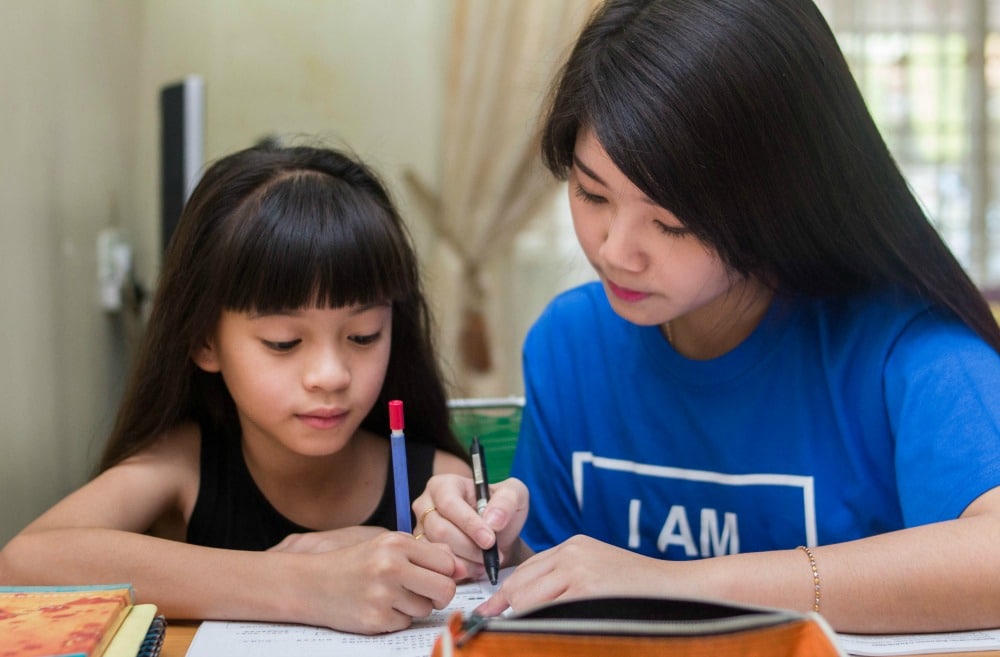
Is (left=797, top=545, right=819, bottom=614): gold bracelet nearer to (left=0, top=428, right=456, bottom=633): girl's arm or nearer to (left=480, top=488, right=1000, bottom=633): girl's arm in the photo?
(left=480, top=488, right=1000, bottom=633): girl's arm


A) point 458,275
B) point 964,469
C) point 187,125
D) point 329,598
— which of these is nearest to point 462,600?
point 329,598

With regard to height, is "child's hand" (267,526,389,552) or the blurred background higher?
the blurred background

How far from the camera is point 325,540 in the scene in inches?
39.3

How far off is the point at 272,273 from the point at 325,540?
306 millimetres

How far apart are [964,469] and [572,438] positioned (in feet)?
1.62

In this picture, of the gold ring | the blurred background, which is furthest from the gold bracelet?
the blurred background

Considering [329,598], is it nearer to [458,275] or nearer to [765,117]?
[765,117]

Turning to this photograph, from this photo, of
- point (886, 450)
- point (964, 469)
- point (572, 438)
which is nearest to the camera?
point (964, 469)

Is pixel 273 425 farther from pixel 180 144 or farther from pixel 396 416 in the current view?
pixel 180 144

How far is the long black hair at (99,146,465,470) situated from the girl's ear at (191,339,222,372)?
10 mm

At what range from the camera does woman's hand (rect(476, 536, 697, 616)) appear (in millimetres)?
762

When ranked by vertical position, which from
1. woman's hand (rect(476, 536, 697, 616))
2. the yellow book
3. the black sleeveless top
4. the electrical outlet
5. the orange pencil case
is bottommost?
the black sleeveless top

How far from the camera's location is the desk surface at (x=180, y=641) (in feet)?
2.46

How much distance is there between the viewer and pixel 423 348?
126 centimetres
